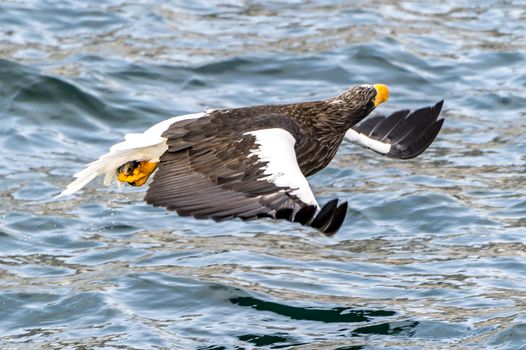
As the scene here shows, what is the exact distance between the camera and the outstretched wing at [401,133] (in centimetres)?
871

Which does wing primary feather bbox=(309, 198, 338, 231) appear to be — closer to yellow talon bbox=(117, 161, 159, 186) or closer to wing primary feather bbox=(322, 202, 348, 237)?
wing primary feather bbox=(322, 202, 348, 237)

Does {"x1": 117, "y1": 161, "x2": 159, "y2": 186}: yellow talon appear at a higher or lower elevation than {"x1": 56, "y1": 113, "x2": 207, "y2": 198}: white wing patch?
lower

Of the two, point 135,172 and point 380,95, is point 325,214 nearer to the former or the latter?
point 135,172

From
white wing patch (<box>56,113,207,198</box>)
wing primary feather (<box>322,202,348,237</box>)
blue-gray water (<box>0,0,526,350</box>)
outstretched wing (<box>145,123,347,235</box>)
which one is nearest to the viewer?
wing primary feather (<box>322,202,348,237</box>)

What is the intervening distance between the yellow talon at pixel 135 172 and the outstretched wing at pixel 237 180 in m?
0.28

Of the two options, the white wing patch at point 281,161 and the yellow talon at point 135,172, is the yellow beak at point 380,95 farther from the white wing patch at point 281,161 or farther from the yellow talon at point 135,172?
the yellow talon at point 135,172

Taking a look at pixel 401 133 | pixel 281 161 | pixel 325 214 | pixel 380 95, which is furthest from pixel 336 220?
pixel 401 133

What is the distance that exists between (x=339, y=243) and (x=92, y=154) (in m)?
2.27

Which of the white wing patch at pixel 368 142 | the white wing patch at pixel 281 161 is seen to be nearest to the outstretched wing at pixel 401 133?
the white wing patch at pixel 368 142

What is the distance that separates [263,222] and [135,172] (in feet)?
6.12

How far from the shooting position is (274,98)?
11.5 m

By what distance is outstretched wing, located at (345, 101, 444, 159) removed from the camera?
8.71m

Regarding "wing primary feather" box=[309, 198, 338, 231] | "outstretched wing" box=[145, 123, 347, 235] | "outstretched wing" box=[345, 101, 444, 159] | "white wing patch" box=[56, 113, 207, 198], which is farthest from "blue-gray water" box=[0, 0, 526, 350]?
"wing primary feather" box=[309, 198, 338, 231]

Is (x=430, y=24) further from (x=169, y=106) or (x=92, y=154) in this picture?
(x=92, y=154)
